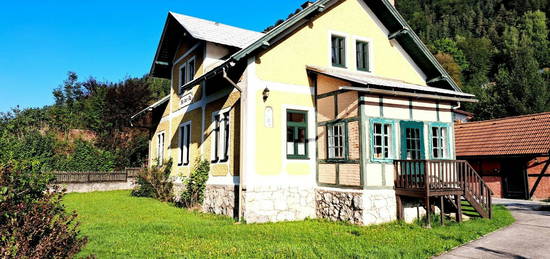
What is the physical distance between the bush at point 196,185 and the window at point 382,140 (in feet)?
20.2

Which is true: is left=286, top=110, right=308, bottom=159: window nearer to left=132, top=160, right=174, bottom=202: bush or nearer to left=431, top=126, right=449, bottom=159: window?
left=431, top=126, right=449, bottom=159: window

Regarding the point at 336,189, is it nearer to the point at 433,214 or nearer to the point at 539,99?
the point at 433,214

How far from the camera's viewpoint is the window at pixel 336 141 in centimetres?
1168


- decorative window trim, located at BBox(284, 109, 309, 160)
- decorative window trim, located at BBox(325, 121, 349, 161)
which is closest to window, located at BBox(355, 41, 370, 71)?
decorative window trim, located at BBox(284, 109, 309, 160)

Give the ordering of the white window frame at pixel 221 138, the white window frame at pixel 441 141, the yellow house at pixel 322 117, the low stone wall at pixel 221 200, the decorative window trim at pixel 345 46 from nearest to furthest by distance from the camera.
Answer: the yellow house at pixel 322 117 → the low stone wall at pixel 221 200 → the white window frame at pixel 441 141 → the white window frame at pixel 221 138 → the decorative window trim at pixel 345 46

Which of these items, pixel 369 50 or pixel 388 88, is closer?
pixel 388 88

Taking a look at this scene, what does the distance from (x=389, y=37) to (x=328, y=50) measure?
2964mm

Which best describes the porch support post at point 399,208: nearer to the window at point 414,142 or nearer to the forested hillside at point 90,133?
the window at point 414,142

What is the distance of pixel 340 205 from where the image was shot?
37.7 ft

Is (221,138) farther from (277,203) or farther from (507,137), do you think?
(507,137)

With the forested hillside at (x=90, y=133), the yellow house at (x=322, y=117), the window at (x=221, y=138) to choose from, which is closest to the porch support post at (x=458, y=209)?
the yellow house at (x=322, y=117)

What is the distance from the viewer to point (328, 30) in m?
13.6

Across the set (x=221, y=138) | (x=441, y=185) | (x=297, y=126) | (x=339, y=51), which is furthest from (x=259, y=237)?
(x=339, y=51)

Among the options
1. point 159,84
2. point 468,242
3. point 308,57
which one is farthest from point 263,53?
point 159,84
